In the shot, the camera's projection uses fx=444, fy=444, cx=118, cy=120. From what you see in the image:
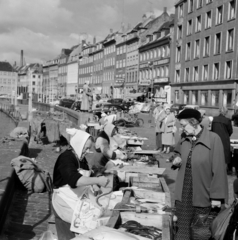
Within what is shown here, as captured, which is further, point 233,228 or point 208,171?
point 208,171

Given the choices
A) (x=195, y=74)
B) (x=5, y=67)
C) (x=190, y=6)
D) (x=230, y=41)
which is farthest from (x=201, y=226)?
(x=5, y=67)

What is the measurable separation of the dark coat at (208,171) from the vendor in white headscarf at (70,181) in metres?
0.98

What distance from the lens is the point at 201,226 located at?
4.75 meters

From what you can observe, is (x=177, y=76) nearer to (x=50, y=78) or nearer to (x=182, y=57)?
(x=182, y=57)

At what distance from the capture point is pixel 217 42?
47.9 m

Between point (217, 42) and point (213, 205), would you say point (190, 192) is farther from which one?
point (217, 42)

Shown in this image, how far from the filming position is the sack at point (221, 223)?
168 inches

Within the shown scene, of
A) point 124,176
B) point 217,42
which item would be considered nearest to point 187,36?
point 217,42

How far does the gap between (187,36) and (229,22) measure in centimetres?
1064

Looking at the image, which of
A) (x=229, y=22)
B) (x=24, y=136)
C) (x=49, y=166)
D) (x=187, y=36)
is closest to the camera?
(x=49, y=166)

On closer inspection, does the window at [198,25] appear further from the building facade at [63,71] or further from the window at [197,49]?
the building facade at [63,71]

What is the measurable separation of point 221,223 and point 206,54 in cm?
4745

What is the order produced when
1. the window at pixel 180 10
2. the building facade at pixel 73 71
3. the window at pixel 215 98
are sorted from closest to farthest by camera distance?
the window at pixel 215 98 → the window at pixel 180 10 → the building facade at pixel 73 71

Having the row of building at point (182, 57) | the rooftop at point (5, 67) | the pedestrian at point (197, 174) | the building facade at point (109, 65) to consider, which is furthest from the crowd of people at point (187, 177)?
the rooftop at point (5, 67)
